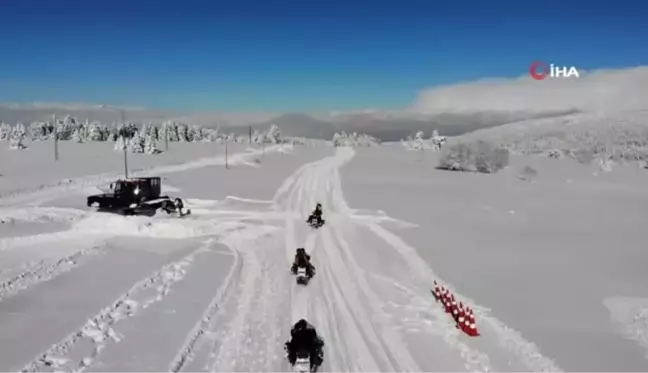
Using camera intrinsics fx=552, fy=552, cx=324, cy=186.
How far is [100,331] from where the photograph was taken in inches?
530

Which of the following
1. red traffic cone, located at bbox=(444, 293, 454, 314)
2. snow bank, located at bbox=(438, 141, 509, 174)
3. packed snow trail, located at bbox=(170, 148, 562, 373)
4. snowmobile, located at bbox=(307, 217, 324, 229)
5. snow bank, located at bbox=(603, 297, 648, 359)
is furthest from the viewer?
snow bank, located at bbox=(438, 141, 509, 174)

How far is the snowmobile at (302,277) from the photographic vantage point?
18406 mm

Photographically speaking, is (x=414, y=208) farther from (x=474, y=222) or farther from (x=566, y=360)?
(x=566, y=360)

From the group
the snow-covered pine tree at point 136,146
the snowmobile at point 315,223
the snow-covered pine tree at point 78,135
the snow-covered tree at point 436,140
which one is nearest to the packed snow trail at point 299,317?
the snowmobile at point 315,223

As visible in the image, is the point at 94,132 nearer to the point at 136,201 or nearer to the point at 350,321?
the point at 136,201

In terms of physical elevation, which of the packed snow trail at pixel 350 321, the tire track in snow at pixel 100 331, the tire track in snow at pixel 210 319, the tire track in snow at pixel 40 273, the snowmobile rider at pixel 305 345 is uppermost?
the snowmobile rider at pixel 305 345

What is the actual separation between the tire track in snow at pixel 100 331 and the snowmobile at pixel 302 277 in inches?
162

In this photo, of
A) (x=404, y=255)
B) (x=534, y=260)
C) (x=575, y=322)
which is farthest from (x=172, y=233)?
(x=575, y=322)

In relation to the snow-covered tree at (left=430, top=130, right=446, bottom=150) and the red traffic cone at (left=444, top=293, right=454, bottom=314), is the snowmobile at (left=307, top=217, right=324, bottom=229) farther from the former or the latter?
the snow-covered tree at (left=430, top=130, right=446, bottom=150)

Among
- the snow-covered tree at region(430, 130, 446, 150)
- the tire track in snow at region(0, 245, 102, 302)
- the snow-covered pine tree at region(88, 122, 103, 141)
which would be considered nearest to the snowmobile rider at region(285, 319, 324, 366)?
the tire track in snow at region(0, 245, 102, 302)

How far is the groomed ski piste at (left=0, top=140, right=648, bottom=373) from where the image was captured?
12.2 metres

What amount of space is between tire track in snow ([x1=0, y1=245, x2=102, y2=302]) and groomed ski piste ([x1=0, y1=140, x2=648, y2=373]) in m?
0.05

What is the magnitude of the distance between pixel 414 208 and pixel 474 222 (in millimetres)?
7128

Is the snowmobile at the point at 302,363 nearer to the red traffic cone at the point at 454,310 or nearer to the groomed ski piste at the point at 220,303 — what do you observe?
the groomed ski piste at the point at 220,303
